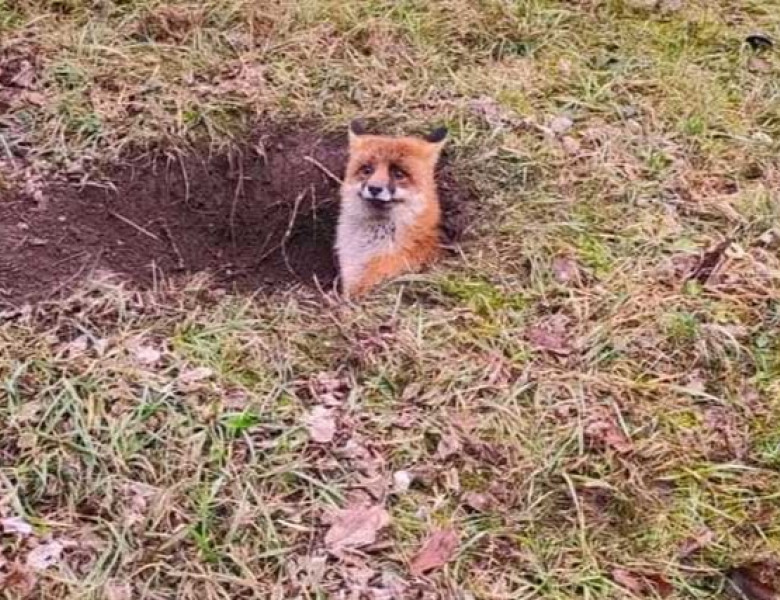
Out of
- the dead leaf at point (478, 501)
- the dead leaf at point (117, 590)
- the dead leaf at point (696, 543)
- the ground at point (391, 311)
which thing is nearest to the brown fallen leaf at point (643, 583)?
the ground at point (391, 311)

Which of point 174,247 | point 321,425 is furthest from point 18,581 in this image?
point 174,247

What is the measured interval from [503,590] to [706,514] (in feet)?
2.60

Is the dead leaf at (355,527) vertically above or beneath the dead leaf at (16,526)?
above

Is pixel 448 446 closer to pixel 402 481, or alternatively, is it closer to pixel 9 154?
pixel 402 481

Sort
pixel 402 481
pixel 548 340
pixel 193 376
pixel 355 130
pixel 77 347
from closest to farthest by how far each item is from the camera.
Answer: pixel 402 481 → pixel 193 376 → pixel 77 347 → pixel 548 340 → pixel 355 130

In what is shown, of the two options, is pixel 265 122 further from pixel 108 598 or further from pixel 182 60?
pixel 108 598

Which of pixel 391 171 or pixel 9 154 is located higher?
pixel 391 171

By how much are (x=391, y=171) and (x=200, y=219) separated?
0.97 metres

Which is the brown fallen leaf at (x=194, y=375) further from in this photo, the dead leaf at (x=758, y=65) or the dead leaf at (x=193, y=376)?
the dead leaf at (x=758, y=65)

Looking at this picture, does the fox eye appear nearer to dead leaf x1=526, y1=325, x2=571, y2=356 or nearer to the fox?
the fox

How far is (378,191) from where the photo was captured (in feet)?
17.5

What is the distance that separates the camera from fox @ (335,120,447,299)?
537 centimetres

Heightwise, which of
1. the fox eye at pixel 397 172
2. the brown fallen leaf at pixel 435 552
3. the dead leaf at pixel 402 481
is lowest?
the brown fallen leaf at pixel 435 552

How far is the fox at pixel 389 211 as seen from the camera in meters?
5.37
